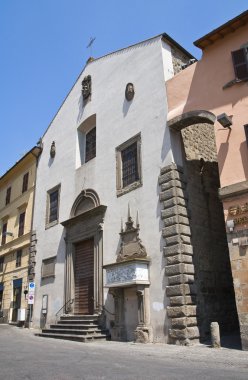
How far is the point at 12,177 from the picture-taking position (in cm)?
2566

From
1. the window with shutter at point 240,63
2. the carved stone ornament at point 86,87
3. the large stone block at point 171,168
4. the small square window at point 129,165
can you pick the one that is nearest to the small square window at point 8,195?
the carved stone ornament at point 86,87

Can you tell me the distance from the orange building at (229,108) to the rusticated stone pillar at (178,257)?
72.0 inches

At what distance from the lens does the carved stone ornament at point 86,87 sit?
746 inches

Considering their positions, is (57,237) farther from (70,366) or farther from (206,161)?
(70,366)

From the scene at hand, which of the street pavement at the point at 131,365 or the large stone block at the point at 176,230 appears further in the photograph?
the large stone block at the point at 176,230

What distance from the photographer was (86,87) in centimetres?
1916

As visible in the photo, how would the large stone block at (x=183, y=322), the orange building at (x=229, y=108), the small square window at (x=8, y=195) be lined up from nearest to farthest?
the orange building at (x=229, y=108)
the large stone block at (x=183, y=322)
the small square window at (x=8, y=195)

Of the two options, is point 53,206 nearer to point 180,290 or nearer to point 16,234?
point 16,234

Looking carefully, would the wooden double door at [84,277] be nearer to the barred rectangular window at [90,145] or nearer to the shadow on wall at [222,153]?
the barred rectangular window at [90,145]

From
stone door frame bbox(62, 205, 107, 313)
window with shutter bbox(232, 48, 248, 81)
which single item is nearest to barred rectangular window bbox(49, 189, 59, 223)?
stone door frame bbox(62, 205, 107, 313)

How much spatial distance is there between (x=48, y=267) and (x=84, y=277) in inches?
128

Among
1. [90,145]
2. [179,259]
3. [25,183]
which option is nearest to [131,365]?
[179,259]

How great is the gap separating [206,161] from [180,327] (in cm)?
667

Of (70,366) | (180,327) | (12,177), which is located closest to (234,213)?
(180,327)
